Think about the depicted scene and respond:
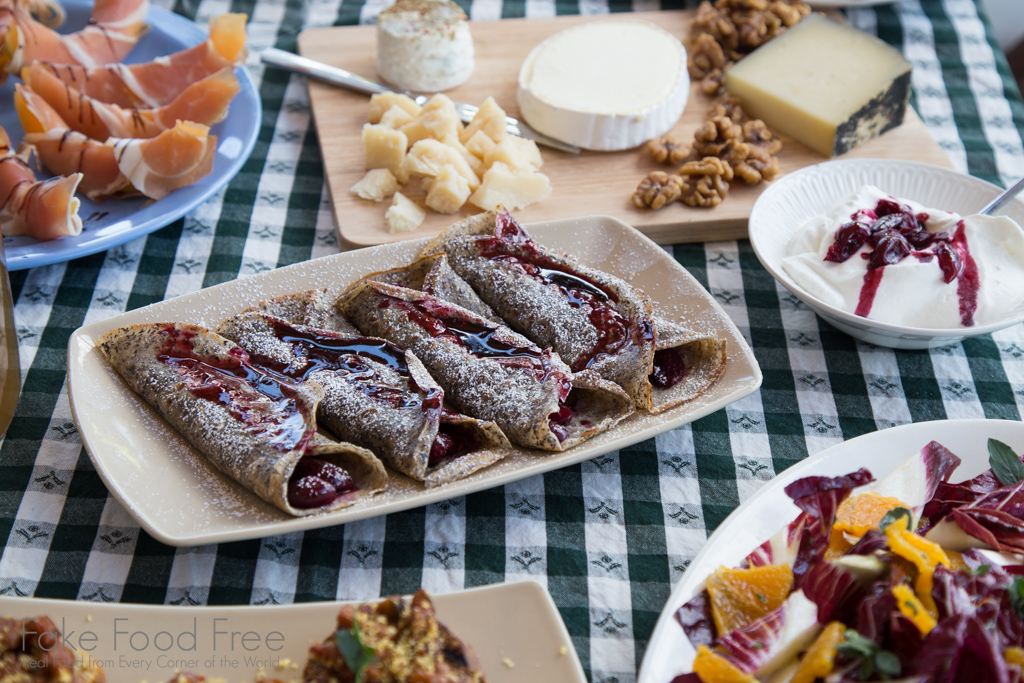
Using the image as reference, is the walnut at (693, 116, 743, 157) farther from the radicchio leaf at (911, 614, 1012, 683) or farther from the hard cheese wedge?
the radicchio leaf at (911, 614, 1012, 683)

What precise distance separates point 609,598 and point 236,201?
1749 millimetres

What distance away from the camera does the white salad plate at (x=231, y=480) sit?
1.49m

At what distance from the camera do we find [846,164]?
2346 millimetres

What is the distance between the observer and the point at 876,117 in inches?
107

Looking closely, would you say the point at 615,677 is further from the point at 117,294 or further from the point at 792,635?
the point at 117,294

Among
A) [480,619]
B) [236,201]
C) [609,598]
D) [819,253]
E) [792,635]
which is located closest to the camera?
[792,635]

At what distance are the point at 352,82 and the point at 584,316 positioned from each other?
1522mm

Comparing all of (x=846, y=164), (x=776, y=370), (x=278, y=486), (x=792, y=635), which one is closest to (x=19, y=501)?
(x=278, y=486)

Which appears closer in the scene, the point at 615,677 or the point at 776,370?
the point at 615,677

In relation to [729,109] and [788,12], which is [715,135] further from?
[788,12]

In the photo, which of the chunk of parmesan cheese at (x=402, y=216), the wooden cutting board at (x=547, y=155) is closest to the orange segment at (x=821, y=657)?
the wooden cutting board at (x=547, y=155)

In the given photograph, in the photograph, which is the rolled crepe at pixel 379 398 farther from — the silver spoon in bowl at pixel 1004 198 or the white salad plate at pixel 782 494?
the silver spoon in bowl at pixel 1004 198

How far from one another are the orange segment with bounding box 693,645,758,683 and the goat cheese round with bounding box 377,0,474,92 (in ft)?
7.35

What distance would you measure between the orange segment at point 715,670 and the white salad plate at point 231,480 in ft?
1.57
